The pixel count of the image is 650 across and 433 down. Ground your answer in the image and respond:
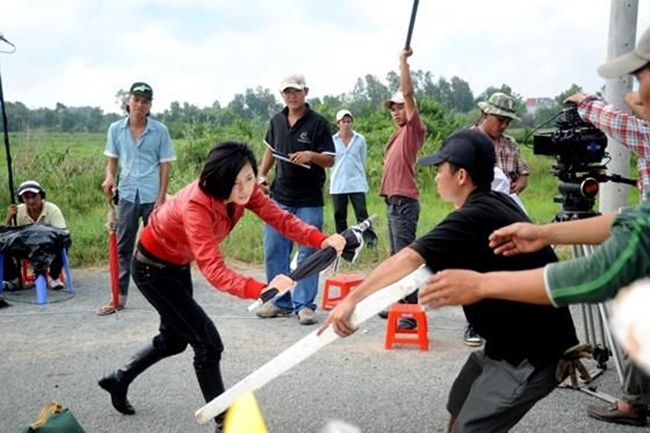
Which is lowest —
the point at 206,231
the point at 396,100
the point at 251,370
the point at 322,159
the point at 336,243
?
the point at 251,370

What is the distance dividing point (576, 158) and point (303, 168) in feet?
7.86

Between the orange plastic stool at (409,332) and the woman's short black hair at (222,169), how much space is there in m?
1.98

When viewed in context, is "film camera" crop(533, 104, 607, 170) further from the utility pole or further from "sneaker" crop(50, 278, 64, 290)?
"sneaker" crop(50, 278, 64, 290)

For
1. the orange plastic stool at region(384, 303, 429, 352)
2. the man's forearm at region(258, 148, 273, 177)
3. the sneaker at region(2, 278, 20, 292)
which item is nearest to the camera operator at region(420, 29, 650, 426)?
the orange plastic stool at region(384, 303, 429, 352)

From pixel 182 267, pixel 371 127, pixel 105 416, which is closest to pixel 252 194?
pixel 182 267

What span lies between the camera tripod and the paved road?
0.08 meters

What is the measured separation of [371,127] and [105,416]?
17.4m

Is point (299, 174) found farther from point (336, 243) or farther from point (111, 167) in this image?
point (336, 243)

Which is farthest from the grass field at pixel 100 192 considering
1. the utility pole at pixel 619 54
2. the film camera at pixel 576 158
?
the film camera at pixel 576 158

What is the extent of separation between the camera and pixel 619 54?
Answer: 16.9ft

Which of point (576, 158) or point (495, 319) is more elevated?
point (576, 158)

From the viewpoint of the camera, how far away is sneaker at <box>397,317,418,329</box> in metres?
5.30

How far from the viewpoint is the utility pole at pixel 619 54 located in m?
5.08

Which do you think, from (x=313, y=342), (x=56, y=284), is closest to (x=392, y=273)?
(x=313, y=342)
